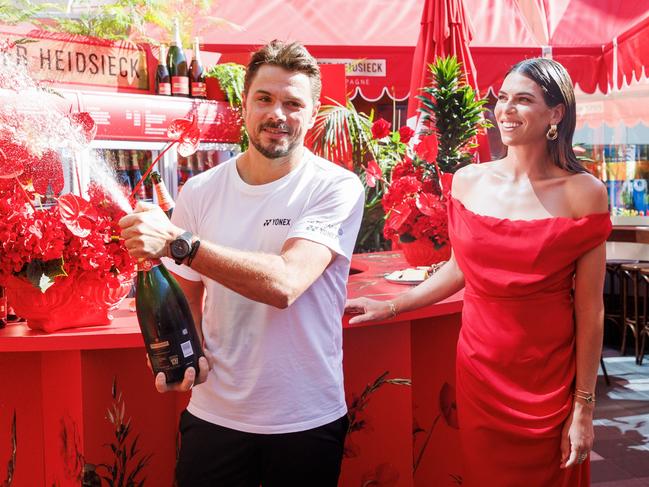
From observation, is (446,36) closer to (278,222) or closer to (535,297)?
(535,297)

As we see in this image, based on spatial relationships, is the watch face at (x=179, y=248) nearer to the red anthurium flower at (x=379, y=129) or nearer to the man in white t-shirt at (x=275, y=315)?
the man in white t-shirt at (x=275, y=315)

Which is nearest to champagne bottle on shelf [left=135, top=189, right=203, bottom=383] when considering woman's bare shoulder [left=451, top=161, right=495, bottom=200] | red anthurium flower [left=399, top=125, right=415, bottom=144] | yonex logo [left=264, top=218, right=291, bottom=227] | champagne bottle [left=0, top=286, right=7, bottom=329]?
yonex logo [left=264, top=218, right=291, bottom=227]

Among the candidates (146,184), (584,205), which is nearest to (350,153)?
(146,184)

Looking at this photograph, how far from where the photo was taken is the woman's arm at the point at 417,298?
6.95 feet

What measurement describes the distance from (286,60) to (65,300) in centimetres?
87

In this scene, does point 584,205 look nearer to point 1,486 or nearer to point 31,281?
point 31,281

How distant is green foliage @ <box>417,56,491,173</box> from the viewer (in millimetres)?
3045

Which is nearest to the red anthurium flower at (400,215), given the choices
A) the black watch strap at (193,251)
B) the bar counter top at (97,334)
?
the bar counter top at (97,334)

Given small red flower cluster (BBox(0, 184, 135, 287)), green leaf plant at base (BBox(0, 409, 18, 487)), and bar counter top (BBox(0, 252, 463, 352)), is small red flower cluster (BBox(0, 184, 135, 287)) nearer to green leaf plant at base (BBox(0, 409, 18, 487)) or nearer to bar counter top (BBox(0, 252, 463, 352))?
bar counter top (BBox(0, 252, 463, 352))

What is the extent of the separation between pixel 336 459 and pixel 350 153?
4.62 m

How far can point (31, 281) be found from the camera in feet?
5.98

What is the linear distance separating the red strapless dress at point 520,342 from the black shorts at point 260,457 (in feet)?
1.64

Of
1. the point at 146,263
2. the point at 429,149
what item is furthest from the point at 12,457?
the point at 429,149

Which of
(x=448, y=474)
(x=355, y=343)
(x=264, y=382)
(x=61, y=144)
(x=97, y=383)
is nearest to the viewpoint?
(x=264, y=382)
